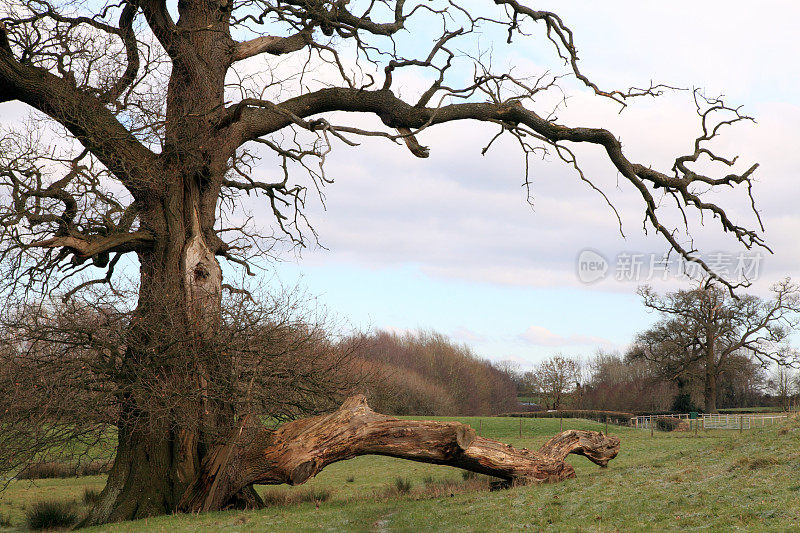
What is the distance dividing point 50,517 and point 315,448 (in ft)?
19.6

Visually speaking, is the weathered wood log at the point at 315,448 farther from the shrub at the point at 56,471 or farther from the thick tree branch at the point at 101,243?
the shrub at the point at 56,471

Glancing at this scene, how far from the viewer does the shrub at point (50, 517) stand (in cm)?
1429

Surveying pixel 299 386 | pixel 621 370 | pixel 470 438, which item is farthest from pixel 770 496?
pixel 621 370

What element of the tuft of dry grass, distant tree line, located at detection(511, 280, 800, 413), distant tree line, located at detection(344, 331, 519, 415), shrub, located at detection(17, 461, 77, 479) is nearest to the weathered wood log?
the tuft of dry grass

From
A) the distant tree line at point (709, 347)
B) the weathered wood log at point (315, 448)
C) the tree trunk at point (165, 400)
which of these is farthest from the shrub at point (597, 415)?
the tree trunk at point (165, 400)

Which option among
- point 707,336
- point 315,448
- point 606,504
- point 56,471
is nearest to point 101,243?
point 315,448

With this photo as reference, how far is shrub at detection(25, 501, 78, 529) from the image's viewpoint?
14.3 metres

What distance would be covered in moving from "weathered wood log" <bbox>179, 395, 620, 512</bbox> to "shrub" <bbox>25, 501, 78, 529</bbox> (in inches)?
108

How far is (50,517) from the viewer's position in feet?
47.3

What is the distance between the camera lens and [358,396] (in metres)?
14.6

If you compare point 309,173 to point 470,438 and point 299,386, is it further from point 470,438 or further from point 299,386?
point 470,438

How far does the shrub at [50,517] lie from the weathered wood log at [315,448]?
9.00 feet

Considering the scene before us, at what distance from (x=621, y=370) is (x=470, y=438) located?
321ft

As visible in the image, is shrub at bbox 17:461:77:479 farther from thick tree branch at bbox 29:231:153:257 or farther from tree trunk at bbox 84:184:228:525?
thick tree branch at bbox 29:231:153:257
